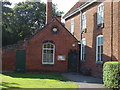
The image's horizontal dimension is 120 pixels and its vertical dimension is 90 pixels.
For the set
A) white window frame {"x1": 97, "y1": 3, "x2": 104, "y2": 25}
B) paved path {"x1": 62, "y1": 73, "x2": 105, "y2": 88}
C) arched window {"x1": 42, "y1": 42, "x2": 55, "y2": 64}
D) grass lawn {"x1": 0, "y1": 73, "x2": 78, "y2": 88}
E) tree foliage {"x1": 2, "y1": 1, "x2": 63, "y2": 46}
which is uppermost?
tree foliage {"x1": 2, "y1": 1, "x2": 63, "y2": 46}

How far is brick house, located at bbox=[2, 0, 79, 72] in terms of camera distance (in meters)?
21.5

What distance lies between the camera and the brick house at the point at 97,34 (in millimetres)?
15727

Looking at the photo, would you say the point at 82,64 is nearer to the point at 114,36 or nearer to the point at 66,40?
the point at 66,40

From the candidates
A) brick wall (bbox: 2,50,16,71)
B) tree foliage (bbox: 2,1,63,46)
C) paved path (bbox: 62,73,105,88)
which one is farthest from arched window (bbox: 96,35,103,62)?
tree foliage (bbox: 2,1,63,46)

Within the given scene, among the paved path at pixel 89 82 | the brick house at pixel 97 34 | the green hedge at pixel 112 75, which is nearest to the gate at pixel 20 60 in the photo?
the brick house at pixel 97 34

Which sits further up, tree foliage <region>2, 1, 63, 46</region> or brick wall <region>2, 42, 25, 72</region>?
tree foliage <region>2, 1, 63, 46</region>

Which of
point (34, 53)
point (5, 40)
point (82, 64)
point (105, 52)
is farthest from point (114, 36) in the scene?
point (5, 40)

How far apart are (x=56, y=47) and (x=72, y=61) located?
7.51 ft

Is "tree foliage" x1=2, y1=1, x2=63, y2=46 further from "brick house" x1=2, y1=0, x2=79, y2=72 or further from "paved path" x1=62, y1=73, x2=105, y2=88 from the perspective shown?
"paved path" x1=62, y1=73, x2=105, y2=88

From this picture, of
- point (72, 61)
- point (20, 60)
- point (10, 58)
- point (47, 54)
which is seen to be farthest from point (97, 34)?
point (10, 58)

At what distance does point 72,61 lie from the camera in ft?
73.1

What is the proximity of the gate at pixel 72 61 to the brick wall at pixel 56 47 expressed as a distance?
0.34 metres

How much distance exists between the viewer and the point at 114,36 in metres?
15.7

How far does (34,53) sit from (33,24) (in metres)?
21.9
